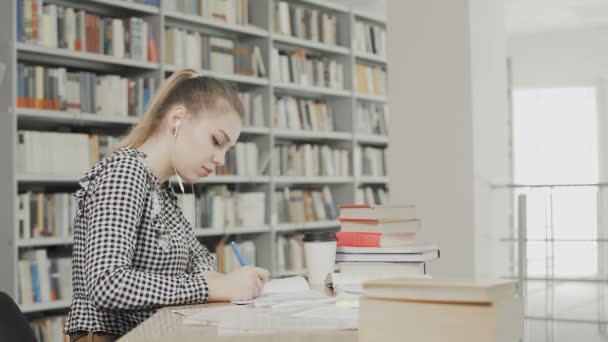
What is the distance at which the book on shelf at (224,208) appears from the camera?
437 centimetres

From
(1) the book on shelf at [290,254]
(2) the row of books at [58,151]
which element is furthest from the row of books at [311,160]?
(2) the row of books at [58,151]

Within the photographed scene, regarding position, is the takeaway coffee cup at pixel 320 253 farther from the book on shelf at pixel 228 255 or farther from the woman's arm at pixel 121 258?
the book on shelf at pixel 228 255

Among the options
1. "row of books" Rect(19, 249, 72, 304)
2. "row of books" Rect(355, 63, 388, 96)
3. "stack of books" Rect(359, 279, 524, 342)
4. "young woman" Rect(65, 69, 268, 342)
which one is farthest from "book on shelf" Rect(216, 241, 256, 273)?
"stack of books" Rect(359, 279, 524, 342)

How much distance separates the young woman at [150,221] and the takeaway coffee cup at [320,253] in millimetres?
196

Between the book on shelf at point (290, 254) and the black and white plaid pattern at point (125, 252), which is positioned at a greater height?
the black and white plaid pattern at point (125, 252)

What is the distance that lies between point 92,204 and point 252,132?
133 inches

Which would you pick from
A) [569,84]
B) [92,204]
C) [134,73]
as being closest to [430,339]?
[92,204]

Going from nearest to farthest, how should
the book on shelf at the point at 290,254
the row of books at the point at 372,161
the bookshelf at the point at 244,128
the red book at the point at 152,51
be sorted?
the bookshelf at the point at 244,128, the red book at the point at 152,51, the book on shelf at the point at 290,254, the row of books at the point at 372,161

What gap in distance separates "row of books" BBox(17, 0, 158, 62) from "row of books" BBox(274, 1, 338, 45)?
3.75 feet

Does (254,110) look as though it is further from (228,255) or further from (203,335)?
(203,335)

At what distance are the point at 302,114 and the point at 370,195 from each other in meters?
0.99

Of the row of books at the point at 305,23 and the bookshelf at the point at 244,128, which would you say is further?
the row of books at the point at 305,23

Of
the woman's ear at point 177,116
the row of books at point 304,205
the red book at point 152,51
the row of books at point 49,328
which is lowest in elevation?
the row of books at point 49,328

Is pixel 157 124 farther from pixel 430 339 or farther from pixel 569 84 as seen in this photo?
pixel 569 84
